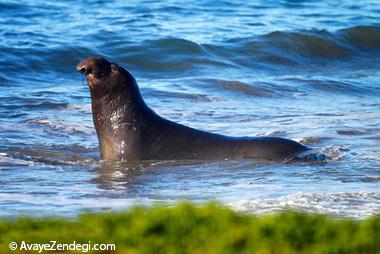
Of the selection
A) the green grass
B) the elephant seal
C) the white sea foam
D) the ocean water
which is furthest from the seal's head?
the green grass

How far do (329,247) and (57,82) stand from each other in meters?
12.0

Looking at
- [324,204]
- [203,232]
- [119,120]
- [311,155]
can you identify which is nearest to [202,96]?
[119,120]

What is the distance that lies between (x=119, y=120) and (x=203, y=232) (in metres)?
4.57

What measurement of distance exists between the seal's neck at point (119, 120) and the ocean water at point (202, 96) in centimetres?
21

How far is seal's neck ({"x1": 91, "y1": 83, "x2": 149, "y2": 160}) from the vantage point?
31.8 ft

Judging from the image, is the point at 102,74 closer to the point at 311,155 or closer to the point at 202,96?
the point at 311,155

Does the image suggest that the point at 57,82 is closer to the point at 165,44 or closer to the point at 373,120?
the point at 165,44

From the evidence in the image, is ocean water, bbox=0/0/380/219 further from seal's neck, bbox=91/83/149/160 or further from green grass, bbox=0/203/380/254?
green grass, bbox=0/203/380/254

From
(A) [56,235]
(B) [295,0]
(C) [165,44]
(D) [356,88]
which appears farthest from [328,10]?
(A) [56,235]

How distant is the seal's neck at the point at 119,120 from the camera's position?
970cm

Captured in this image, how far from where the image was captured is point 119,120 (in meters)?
9.76

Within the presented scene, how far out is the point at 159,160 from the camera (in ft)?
31.7

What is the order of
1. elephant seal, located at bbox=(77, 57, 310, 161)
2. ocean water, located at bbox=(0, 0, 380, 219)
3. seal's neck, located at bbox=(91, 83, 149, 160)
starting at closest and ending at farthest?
ocean water, located at bbox=(0, 0, 380, 219) → elephant seal, located at bbox=(77, 57, 310, 161) → seal's neck, located at bbox=(91, 83, 149, 160)

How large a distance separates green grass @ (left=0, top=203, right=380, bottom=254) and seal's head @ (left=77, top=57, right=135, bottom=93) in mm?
4187
